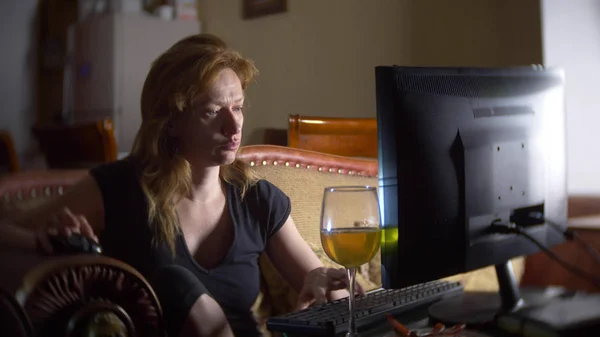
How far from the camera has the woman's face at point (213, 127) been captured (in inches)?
39.4

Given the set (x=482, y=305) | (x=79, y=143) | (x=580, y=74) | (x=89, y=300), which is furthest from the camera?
(x=580, y=74)

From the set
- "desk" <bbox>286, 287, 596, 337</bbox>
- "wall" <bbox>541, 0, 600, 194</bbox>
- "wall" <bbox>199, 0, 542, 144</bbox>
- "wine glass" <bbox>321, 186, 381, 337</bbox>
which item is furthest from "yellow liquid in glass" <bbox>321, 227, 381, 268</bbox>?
"wall" <bbox>541, 0, 600, 194</bbox>

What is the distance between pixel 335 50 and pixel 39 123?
6.48 ft

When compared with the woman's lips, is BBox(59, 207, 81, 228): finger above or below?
below

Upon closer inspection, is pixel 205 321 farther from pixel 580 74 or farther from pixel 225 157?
pixel 580 74

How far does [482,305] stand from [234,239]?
417 millimetres

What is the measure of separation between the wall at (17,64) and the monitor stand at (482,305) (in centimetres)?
267

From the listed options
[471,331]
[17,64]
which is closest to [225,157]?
[471,331]

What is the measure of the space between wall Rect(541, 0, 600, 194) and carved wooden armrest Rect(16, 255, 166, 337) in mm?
1607

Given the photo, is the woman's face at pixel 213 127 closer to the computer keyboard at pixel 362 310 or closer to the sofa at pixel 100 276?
the sofa at pixel 100 276

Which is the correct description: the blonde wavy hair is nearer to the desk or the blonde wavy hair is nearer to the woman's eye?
the woman's eye

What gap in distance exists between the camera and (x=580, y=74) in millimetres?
1989

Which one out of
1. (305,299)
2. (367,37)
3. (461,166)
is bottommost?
(305,299)

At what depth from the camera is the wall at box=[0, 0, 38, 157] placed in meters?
3.23
